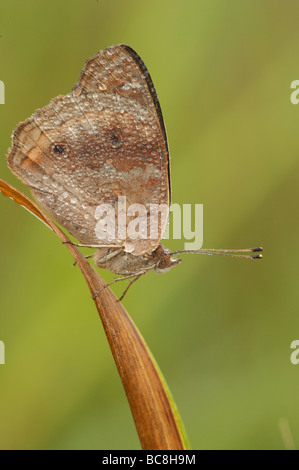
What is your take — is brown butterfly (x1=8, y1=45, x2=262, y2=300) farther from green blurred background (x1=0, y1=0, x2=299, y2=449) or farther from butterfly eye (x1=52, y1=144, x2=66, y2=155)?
green blurred background (x1=0, y1=0, x2=299, y2=449)

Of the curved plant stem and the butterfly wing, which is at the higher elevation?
the butterfly wing

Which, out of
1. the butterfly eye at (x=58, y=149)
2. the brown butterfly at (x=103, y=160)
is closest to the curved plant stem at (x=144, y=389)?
the brown butterfly at (x=103, y=160)

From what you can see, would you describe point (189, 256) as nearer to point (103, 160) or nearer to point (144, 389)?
point (103, 160)

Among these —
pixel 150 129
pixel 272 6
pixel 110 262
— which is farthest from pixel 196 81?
pixel 110 262

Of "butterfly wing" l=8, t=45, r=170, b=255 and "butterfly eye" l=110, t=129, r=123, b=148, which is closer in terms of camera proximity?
"butterfly wing" l=8, t=45, r=170, b=255

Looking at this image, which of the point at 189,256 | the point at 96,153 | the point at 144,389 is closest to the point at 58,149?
the point at 96,153

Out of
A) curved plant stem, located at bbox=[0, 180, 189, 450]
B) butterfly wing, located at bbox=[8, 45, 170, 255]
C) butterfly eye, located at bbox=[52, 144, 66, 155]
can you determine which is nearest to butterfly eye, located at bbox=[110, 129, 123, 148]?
butterfly wing, located at bbox=[8, 45, 170, 255]
